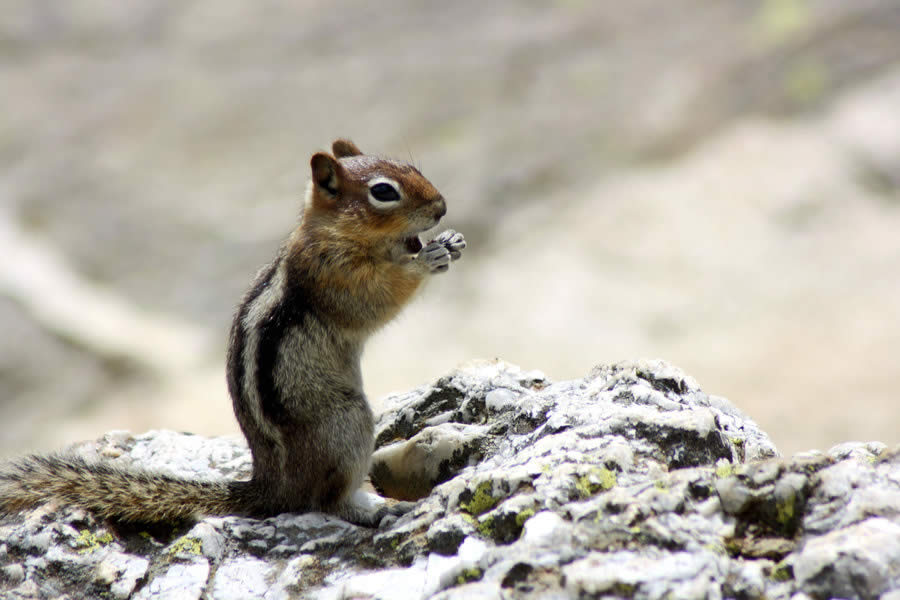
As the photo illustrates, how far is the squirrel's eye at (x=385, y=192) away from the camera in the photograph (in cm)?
447

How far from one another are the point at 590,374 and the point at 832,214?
8.53 meters

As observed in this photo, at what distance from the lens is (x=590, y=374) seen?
427cm

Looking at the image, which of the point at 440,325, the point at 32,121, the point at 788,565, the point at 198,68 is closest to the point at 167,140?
the point at 198,68

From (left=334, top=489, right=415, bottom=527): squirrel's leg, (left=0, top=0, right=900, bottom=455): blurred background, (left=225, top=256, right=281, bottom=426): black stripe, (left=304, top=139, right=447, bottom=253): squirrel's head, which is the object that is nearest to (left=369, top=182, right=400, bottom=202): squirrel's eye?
(left=304, top=139, right=447, bottom=253): squirrel's head

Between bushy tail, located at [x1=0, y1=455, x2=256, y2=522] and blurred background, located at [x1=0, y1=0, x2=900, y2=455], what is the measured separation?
21.8 ft

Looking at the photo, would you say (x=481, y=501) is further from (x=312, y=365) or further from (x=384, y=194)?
(x=384, y=194)

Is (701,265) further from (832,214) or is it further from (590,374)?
(590,374)

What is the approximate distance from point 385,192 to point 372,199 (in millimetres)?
71

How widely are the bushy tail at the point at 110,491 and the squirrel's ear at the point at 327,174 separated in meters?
1.49

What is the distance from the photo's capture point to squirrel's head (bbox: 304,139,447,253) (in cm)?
448

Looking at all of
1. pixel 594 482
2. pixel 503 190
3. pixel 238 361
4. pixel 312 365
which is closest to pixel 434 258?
pixel 312 365

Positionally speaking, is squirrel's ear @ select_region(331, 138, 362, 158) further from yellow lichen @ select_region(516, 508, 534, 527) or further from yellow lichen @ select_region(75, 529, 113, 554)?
yellow lichen @ select_region(516, 508, 534, 527)

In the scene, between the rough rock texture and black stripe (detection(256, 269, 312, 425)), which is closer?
the rough rock texture

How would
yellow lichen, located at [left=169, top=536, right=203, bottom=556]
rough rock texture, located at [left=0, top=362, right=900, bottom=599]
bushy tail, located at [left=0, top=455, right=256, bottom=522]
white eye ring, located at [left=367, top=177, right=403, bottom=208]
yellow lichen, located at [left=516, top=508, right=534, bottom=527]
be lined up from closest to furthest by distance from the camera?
rough rock texture, located at [left=0, top=362, right=900, bottom=599]
yellow lichen, located at [left=516, top=508, right=534, bottom=527]
yellow lichen, located at [left=169, top=536, right=203, bottom=556]
bushy tail, located at [left=0, top=455, right=256, bottom=522]
white eye ring, located at [left=367, top=177, right=403, bottom=208]
